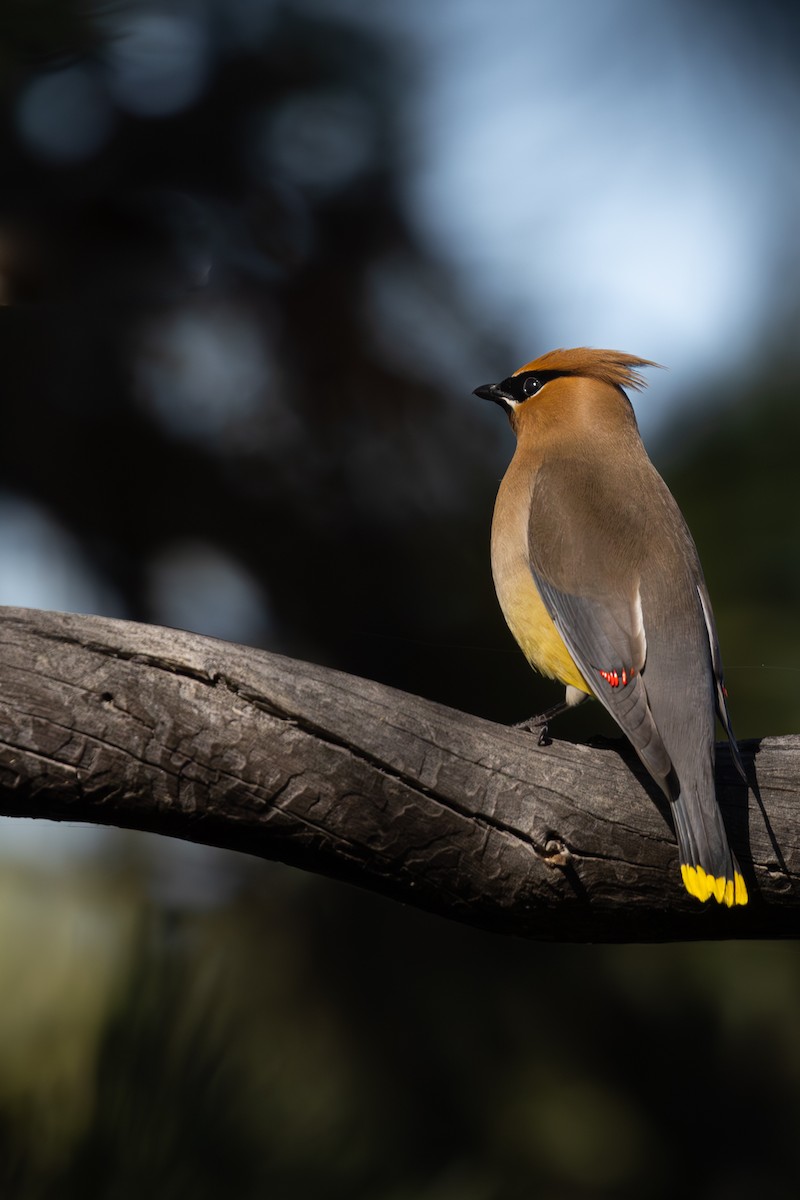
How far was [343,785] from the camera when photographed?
1637 millimetres

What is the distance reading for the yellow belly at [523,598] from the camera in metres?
2.22

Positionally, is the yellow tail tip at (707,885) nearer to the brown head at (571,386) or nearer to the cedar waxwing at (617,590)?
the cedar waxwing at (617,590)

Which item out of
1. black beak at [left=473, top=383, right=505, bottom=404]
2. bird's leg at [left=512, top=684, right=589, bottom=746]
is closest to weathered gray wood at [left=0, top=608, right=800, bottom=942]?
bird's leg at [left=512, top=684, right=589, bottom=746]

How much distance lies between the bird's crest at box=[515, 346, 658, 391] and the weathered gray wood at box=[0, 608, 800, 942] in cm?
107

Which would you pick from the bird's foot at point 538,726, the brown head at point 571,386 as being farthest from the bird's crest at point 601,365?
the bird's foot at point 538,726

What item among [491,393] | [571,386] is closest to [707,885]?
[571,386]

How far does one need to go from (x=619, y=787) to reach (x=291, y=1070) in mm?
966

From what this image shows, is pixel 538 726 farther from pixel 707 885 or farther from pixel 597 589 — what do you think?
pixel 707 885

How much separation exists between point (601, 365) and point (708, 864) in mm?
1312

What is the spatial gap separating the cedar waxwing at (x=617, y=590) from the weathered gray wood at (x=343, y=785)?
0.36 ft

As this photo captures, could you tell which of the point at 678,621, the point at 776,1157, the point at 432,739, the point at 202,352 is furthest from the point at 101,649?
the point at 776,1157

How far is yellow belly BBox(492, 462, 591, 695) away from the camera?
2.22m

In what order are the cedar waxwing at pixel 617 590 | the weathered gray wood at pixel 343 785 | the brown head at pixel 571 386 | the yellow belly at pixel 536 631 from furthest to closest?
the brown head at pixel 571 386, the yellow belly at pixel 536 631, the cedar waxwing at pixel 617 590, the weathered gray wood at pixel 343 785

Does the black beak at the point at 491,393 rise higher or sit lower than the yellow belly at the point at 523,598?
higher
